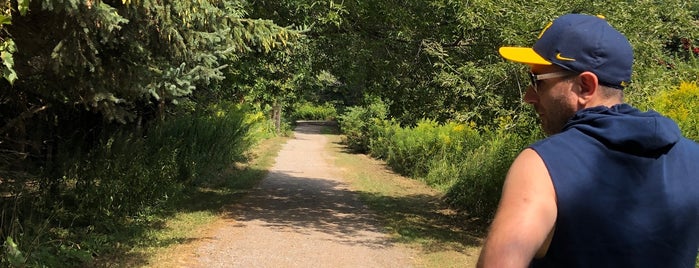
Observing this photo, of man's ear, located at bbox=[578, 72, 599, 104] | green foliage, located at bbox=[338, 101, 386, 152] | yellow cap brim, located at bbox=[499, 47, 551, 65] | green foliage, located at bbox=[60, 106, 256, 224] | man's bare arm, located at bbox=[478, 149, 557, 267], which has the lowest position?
green foliage, located at bbox=[338, 101, 386, 152]

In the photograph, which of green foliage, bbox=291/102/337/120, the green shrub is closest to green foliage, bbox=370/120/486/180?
the green shrub

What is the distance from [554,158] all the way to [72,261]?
240 inches

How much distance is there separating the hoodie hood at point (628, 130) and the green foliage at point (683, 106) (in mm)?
5602

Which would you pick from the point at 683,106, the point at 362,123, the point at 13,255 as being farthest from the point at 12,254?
the point at 362,123

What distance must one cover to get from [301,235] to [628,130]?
7.82 m

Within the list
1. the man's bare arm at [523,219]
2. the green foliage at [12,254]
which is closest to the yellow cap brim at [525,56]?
the man's bare arm at [523,219]

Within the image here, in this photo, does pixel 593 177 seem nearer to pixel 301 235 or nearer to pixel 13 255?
pixel 13 255

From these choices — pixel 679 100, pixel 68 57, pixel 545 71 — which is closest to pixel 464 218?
pixel 679 100

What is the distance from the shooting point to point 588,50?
5.26ft

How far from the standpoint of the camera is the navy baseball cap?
1604 mm

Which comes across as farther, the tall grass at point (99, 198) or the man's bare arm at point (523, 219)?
the tall grass at point (99, 198)

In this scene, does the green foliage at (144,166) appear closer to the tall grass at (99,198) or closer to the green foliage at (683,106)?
the tall grass at (99,198)

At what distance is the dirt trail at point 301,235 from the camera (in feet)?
24.6

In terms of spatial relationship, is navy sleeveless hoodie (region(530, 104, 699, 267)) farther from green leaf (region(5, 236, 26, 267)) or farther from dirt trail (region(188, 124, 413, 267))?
dirt trail (region(188, 124, 413, 267))
